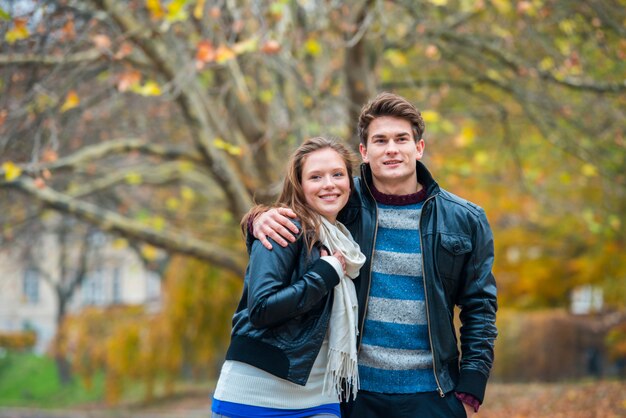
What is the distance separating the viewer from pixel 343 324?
3127 mm

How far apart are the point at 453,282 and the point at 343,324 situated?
53 centimetres

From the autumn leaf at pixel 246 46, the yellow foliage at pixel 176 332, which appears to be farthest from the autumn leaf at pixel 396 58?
the yellow foliage at pixel 176 332

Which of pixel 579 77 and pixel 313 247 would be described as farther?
pixel 579 77

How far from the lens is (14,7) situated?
7.94 m

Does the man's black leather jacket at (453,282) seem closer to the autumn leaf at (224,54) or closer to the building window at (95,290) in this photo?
the autumn leaf at (224,54)

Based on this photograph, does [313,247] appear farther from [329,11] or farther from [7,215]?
[7,215]

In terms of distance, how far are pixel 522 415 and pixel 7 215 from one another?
7.36 metres

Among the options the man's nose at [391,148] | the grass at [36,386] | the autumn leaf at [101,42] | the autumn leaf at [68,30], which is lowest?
the grass at [36,386]

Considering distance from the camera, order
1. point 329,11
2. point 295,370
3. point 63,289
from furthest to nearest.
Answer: point 63,289, point 329,11, point 295,370

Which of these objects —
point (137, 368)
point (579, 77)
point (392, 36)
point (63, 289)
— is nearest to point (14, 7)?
point (392, 36)

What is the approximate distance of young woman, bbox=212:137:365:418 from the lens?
120 inches

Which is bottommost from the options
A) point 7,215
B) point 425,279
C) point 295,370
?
point 295,370

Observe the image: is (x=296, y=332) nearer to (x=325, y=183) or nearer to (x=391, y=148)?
(x=325, y=183)

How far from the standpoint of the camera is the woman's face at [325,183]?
3301 millimetres
